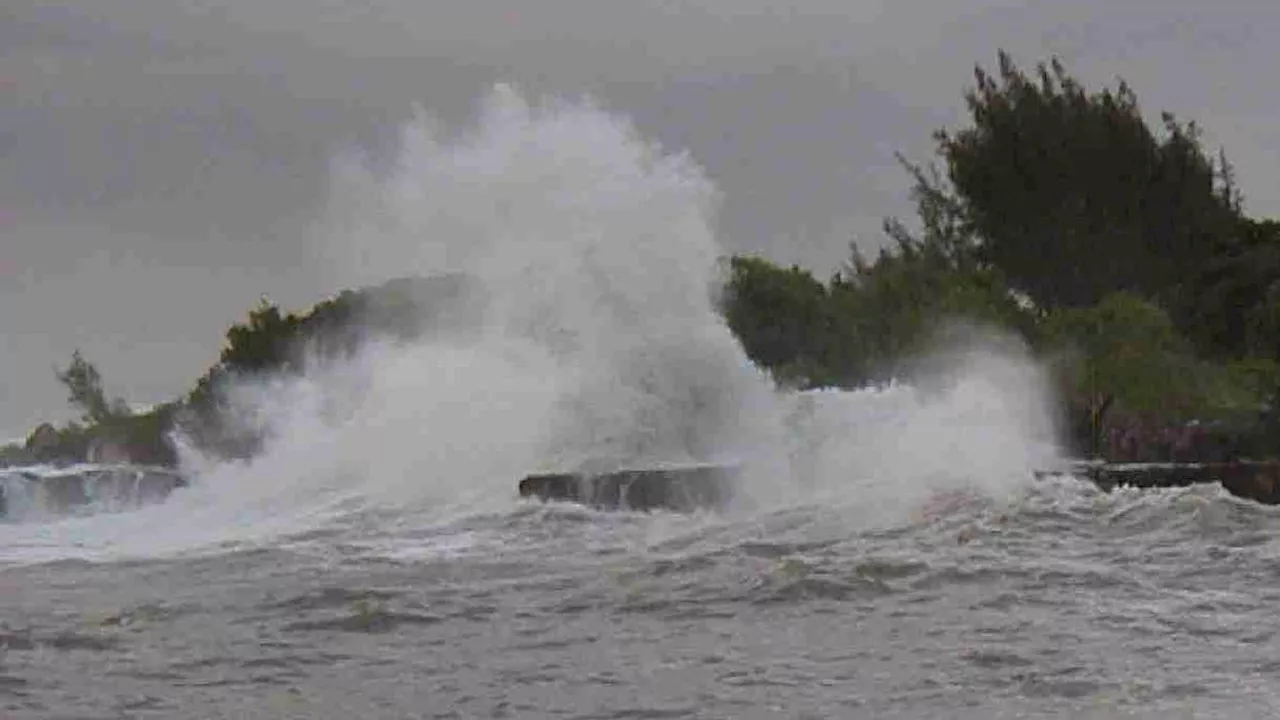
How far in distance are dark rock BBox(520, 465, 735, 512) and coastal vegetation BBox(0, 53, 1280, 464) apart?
7360mm

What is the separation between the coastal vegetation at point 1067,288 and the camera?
3256 cm

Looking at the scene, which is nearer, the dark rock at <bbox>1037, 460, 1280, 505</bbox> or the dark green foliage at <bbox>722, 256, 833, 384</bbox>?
the dark rock at <bbox>1037, 460, 1280, 505</bbox>

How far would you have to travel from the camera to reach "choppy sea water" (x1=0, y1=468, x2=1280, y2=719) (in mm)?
9414

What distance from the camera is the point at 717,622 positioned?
39.7 feet

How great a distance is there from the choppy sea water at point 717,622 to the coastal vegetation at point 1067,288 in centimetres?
1074

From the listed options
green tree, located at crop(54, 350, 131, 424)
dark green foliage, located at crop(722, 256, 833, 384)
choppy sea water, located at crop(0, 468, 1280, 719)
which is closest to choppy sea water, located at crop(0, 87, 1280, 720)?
choppy sea water, located at crop(0, 468, 1280, 719)

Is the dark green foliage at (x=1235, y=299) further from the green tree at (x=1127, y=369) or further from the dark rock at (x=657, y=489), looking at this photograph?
the dark rock at (x=657, y=489)

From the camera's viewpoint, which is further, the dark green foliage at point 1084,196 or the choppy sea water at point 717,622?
the dark green foliage at point 1084,196

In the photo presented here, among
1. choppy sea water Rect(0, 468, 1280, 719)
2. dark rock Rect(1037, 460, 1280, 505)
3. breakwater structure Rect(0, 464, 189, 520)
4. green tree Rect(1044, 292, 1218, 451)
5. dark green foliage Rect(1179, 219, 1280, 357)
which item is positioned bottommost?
choppy sea water Rect(0, 468, 1280, 719)

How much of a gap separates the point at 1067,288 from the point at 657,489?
29446 millimetres

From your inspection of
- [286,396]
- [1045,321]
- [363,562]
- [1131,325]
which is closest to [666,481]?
[363,562]

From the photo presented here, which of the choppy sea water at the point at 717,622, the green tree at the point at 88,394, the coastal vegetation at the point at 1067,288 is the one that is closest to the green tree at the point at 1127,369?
the coastal vegetation at the point at 1067,288

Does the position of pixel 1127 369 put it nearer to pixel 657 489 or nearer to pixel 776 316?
pixel 657 489

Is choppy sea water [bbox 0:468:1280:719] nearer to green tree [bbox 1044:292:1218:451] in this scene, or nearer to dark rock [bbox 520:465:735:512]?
dark rock [bbox 520:465:735:512]
